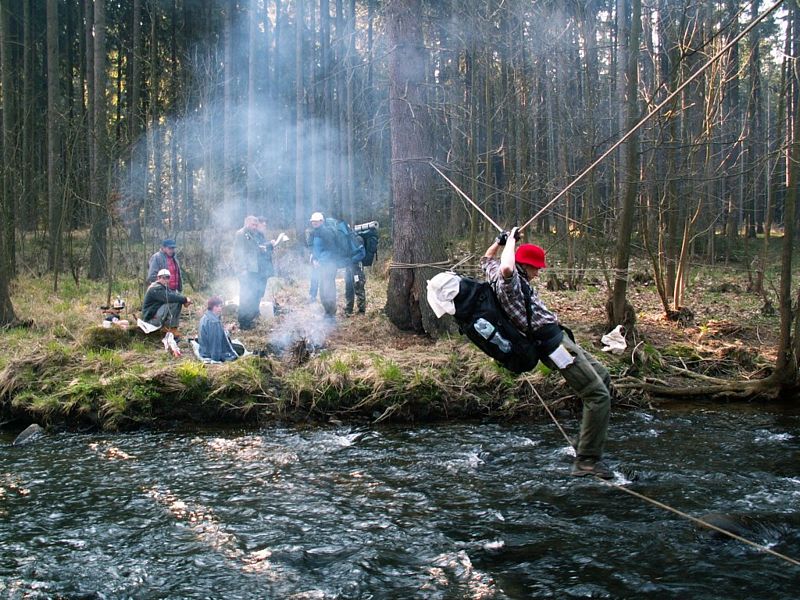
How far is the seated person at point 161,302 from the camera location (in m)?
11.3

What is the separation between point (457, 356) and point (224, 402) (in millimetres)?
3255

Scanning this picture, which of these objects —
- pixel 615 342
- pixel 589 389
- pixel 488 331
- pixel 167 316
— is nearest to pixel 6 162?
pixel 167 316

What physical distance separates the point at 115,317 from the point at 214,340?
2.37 metres

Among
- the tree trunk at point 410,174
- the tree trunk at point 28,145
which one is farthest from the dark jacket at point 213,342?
the tree trunk at point 28,145

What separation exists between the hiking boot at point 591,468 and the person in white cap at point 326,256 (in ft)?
21.9

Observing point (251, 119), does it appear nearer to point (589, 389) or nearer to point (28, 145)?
point (28, 145)

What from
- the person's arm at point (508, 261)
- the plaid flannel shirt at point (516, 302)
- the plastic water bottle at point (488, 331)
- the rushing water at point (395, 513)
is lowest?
the rushing water at point (395, 513)

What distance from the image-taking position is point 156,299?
448 inches

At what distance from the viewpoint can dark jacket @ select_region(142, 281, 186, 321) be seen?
11323 mm

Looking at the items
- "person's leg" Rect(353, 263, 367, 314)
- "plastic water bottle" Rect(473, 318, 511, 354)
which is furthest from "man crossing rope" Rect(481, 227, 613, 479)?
"person's leg" Rect(353, 263, 367, 314)

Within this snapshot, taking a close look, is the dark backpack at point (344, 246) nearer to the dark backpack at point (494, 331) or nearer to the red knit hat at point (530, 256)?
the red knit hat at point (530, 256)

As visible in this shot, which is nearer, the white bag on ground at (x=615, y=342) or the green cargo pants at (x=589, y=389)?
the green cargo pants at (x=589, y=389)

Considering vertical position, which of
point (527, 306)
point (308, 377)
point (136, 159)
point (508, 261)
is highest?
point (136, 159)

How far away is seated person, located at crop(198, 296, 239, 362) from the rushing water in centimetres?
168
